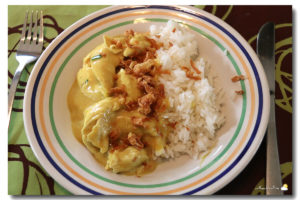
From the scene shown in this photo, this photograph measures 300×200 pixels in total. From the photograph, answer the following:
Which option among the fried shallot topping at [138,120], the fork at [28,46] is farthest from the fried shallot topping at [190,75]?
the fork at [28,46]

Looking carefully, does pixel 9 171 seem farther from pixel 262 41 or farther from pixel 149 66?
pixel 262 41

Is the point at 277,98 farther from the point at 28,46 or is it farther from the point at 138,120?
the point at 28,46

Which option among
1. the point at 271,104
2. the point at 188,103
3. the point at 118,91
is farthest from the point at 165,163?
the point at 271,104

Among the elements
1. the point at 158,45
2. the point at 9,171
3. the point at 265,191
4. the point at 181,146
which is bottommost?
the point at 265,191

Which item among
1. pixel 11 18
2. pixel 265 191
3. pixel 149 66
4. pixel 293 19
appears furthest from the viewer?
pixel 11 18

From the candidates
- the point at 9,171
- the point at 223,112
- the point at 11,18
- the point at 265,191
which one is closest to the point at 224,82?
the point at 223,112

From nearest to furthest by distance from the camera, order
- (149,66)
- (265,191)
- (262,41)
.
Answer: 1. (265,191)
2. (149,66)
3. (262,41)

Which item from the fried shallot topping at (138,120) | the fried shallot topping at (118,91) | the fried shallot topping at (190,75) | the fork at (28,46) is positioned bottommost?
the fried shallot topping at (138,120)

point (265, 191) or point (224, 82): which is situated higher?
point (224, 82)

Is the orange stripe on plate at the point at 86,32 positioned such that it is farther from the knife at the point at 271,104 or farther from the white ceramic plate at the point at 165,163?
the knife at the point at 271,104
